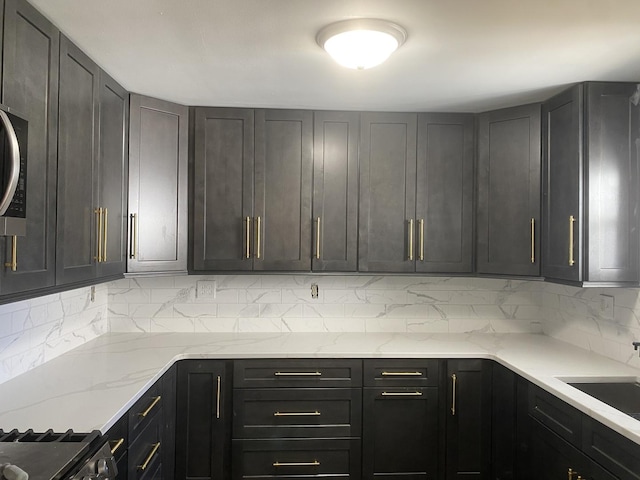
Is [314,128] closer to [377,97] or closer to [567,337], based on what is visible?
[377,97]

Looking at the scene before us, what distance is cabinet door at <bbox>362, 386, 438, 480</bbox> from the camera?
2.50 meters

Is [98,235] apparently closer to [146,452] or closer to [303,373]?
[146,452]

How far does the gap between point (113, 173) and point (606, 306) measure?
8.79 ft

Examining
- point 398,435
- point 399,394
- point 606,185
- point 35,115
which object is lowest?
point 398,435

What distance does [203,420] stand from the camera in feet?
8.04

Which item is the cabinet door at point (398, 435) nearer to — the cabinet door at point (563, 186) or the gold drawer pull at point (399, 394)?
the gold drawer pull at point (399, 394)

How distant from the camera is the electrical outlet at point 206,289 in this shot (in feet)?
9.89

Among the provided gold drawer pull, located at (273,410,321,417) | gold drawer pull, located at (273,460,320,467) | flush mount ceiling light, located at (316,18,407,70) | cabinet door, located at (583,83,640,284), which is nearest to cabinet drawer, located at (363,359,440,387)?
gold drawer pull, located at (273,410,321,417)

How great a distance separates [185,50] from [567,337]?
267 cm

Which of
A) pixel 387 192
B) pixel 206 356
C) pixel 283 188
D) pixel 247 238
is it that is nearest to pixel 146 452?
pixel 206 356

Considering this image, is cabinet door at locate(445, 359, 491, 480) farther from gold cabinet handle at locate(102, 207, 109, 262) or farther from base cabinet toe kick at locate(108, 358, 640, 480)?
gold cabinet handle at locate(102, 207, 109, 262)

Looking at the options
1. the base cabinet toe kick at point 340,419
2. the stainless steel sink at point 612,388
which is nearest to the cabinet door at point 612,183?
the stainless steel sink at point 612,388

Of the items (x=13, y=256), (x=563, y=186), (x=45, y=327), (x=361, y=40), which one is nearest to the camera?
(x=13, y=256)

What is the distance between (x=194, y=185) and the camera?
2.72 meters
